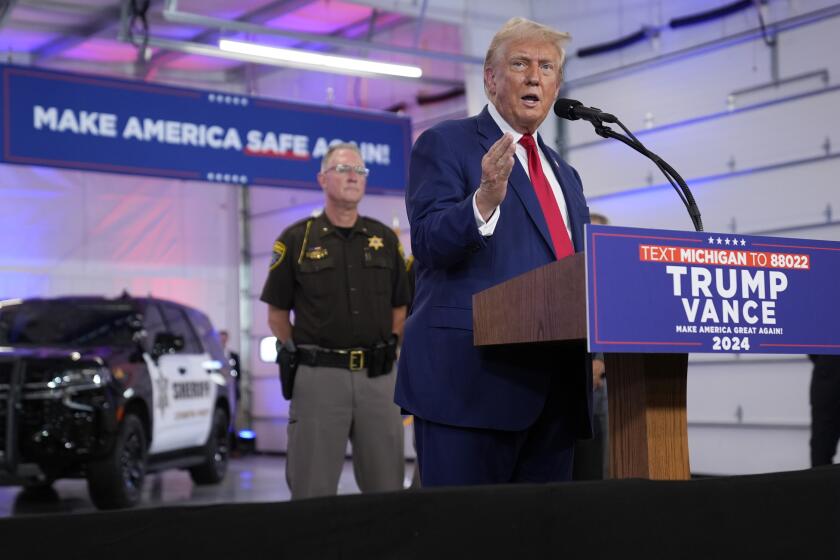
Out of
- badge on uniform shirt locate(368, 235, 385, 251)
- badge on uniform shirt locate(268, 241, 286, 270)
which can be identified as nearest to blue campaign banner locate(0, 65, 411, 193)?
badge on uniform shirt locate(268, 241, 286, 270)

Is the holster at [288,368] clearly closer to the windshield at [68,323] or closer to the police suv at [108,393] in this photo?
the police suv at [108,393]

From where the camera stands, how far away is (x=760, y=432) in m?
11.2

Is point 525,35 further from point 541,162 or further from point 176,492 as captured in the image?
point 176,492

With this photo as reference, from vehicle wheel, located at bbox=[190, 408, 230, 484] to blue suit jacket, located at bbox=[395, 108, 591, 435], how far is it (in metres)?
9.16

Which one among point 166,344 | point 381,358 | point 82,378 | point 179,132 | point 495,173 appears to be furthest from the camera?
point 179,132

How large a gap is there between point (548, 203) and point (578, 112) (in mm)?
240

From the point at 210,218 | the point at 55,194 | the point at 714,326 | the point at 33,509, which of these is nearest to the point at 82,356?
the point at 33,509

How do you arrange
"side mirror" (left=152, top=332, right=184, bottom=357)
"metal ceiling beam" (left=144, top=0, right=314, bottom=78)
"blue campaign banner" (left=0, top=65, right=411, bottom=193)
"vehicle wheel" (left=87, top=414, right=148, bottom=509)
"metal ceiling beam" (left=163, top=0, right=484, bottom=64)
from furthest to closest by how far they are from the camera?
"metal ceiling beam" (left=144, top=0, right=314, bottom=78) < "metal ceiling beam" (left=163, top=0, right=484, bottom=64) < "side mirror" (left=152, top=332, right=184, bottom=357) < "blue campaign banner" (left=0, top=65, right=411, bottom=193) < "vehicle wheel" (left=87, top=414, right=148, bottom=509)

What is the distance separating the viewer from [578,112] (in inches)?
111

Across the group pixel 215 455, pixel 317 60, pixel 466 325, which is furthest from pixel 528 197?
pixel 215 455

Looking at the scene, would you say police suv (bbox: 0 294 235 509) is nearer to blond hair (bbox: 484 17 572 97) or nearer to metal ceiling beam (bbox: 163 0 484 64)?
metal ceiling beam (bbox: 163 0 484 64)

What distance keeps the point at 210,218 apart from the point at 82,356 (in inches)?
386

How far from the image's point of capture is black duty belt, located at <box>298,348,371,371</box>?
5.47 metres

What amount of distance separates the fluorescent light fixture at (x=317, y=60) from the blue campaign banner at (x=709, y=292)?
345 inches
